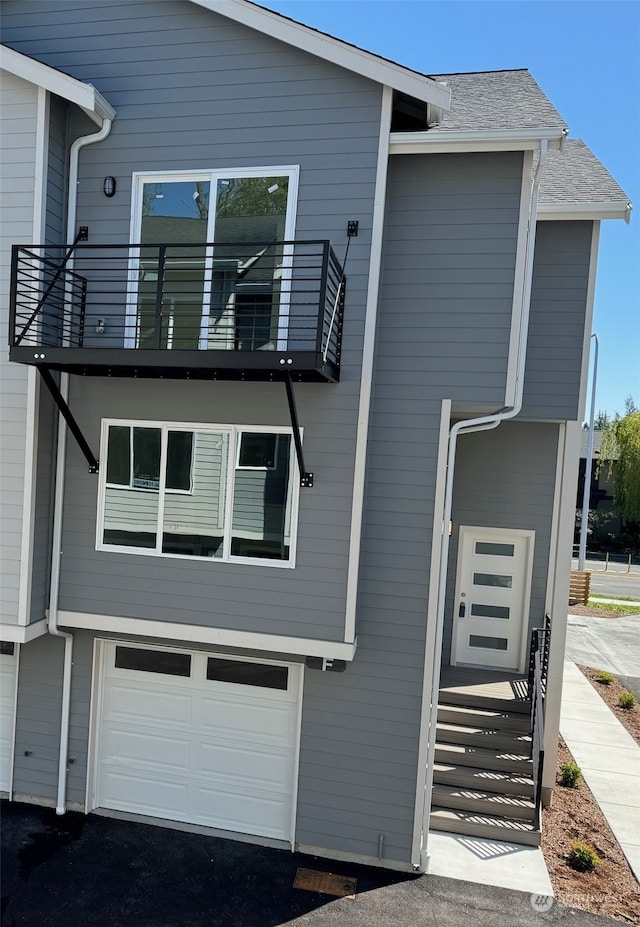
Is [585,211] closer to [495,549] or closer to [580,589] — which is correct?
[495,549]

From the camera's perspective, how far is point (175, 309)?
644 centimetres

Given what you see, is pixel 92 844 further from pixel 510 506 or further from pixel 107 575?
pixel 510 506

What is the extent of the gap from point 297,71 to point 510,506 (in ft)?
20.2

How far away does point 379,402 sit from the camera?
248 inches

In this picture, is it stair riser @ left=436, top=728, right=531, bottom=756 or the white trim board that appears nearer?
the white trim board

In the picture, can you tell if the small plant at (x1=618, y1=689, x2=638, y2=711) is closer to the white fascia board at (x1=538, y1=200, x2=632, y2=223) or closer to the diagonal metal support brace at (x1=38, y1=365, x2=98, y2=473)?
the white fascia board at (x1=538, y1=200, x2=632, y2=223)

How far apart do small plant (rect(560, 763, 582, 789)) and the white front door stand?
4.76 feet

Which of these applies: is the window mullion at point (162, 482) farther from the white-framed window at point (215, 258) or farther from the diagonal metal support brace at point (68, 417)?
the white-framed window at point (215, 258)

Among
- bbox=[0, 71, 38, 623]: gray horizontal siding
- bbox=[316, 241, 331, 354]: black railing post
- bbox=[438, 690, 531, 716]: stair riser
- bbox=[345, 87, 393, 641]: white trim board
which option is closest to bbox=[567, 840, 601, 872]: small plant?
bbox=[438, 690, 531, 716]: stair riser

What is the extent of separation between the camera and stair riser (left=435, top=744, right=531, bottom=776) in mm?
7074

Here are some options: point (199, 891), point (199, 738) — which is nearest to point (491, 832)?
point (199, 891)

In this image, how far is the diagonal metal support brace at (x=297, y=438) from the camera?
5.50m

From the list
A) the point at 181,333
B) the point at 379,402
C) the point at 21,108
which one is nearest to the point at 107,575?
the point at 181,333

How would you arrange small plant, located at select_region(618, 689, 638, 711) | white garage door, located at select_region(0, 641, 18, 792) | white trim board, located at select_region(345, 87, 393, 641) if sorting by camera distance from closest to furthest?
white trim board, located at select_region(345, 87, 393, 641) < white garage door, located at select_region(0, 641, 18, 792) < small plant, located at select_region(618, 689, 638, 711)
